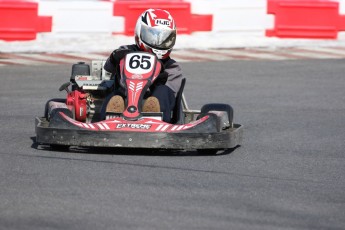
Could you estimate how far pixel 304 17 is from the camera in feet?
49.7

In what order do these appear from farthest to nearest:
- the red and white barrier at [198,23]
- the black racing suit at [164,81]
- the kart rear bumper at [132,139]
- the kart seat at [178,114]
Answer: the red and white barrier at [198,23] < the kart seat at [178,114] < the black racing suit at [164,81] < the kart rear bumper at [132,139]

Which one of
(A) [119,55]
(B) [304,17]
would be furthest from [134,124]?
(B) [304,17]

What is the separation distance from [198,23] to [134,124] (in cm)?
786

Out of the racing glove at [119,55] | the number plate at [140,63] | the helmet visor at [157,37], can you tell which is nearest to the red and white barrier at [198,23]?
the helmet visor at [157,37]

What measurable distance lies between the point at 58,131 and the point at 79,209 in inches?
74.6

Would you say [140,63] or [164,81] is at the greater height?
[140,63]

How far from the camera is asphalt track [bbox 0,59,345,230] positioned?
543 centimetres

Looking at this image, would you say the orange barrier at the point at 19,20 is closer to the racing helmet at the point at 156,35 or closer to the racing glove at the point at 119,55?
the racing helmet at the point at 156,35

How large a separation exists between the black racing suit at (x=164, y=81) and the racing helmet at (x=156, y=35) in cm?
9

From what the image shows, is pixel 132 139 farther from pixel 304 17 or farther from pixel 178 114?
pixel 304 17

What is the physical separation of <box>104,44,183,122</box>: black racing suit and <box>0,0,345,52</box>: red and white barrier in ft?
20.3

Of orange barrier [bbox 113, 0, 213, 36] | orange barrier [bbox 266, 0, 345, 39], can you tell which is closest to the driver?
orange barrier [bbox 113, 0, 213, 36]

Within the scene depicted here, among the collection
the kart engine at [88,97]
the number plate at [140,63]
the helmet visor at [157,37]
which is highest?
the helmet visor at [157,37]

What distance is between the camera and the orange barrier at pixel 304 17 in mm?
15117
